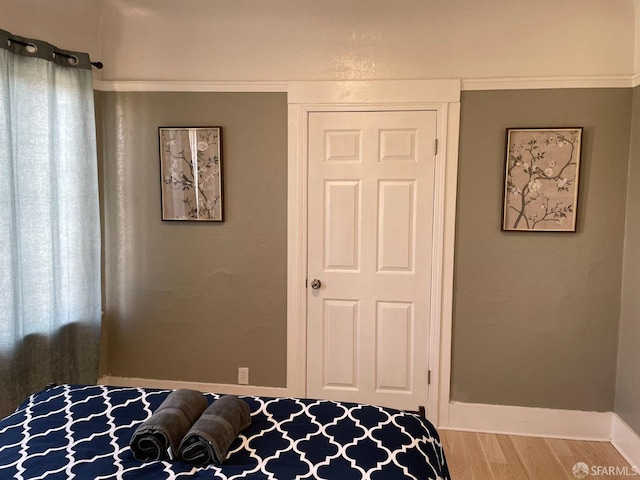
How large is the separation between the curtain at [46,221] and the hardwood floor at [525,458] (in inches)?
90.5

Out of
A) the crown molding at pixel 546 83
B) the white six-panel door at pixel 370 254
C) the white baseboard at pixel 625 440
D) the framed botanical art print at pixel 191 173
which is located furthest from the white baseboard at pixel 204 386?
the crown molding at pixel 546 83

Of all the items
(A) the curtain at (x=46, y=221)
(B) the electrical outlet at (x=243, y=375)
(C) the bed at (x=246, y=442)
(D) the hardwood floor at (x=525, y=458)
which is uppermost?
(A) the curtain at (x=46, y=221)

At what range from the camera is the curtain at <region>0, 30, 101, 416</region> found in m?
2.33

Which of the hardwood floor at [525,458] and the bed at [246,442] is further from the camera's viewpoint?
the hardwood floor at [525,458]

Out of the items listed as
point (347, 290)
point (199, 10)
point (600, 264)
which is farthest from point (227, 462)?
point (199, 10)

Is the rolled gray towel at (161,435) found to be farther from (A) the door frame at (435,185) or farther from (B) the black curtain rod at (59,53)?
(B) the black curtain rod at (59,53)

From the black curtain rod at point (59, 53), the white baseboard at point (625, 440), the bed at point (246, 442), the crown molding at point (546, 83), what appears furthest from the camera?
the crown molding at point (546, 83)

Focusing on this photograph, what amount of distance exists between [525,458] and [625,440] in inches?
23.3

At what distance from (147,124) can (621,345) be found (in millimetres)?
3213

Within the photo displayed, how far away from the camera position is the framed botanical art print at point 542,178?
263 centimetres

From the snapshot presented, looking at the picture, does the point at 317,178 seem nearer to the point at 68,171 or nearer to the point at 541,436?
the point at 68,171

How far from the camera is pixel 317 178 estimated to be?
2.87 metres

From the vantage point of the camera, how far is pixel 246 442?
1.55 metres

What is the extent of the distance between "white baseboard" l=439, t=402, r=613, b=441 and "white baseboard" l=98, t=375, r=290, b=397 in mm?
1123
